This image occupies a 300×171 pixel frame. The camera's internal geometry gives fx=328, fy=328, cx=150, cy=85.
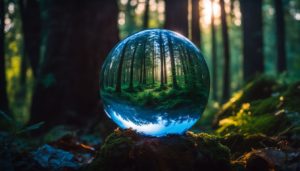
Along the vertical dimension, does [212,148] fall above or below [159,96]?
below

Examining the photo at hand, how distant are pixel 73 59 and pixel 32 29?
5306mm

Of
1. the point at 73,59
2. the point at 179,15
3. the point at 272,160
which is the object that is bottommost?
the point at 272,160

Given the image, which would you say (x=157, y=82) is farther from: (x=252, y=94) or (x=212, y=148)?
(x=252, y=94)

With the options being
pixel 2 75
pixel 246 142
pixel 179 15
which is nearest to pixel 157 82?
pixel 246 142

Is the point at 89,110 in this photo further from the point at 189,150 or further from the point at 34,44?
the point at 189,150

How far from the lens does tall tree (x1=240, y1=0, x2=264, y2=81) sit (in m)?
13.1

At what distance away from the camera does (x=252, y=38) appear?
13.3 meters

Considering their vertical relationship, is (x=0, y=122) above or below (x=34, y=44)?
below

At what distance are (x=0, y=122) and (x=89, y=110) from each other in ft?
7.85

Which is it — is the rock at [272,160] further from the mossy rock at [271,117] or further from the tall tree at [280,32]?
the tall tree at [280,32]

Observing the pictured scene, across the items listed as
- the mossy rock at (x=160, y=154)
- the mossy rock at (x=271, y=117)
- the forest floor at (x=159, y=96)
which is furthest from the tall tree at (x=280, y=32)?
the forest floor at (x=159, y=96)

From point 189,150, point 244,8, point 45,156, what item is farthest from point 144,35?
point 244,8

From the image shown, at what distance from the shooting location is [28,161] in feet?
12.4

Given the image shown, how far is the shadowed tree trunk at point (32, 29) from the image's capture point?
515 inches
